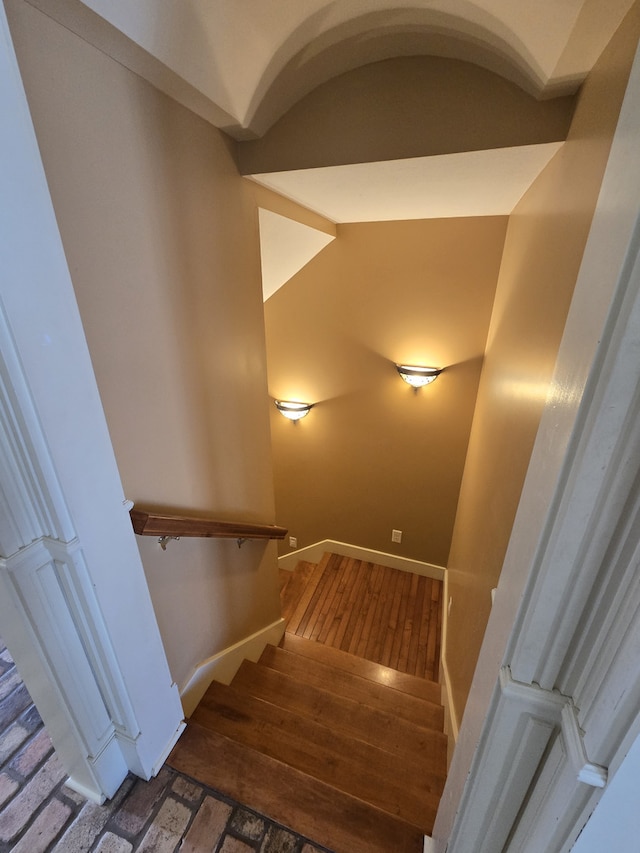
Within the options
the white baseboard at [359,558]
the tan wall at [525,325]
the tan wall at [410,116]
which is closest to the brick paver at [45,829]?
the tan wall at [525,325]

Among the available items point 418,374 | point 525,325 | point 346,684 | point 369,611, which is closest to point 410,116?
point 525,325

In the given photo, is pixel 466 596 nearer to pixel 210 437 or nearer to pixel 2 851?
pixel 210 437

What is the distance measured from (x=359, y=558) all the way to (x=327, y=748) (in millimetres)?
2254

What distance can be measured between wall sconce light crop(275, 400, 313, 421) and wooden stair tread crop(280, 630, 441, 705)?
1763 mm

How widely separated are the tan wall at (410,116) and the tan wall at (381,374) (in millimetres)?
1353

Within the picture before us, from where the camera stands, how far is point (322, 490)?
147 inches

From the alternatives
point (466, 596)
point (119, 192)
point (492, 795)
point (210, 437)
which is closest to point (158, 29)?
point (119, 192)

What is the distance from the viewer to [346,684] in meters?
2.18

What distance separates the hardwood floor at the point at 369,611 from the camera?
2.81 metres

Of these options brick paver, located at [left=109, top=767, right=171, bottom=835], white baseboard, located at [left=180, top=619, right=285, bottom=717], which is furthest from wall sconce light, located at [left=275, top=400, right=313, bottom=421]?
brick paver, located at [left=109, top=767, right=171, bottom=835]

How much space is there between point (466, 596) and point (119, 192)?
2.23 meters

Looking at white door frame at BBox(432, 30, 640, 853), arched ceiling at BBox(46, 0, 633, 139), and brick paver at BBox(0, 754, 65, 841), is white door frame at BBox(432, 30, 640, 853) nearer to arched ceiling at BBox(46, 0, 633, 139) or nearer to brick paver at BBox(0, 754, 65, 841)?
arched ceiling at BBox(46, 0, 633, 139)

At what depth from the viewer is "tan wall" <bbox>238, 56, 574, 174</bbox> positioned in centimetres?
108

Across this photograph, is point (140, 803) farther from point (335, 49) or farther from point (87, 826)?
point (335, 49)
